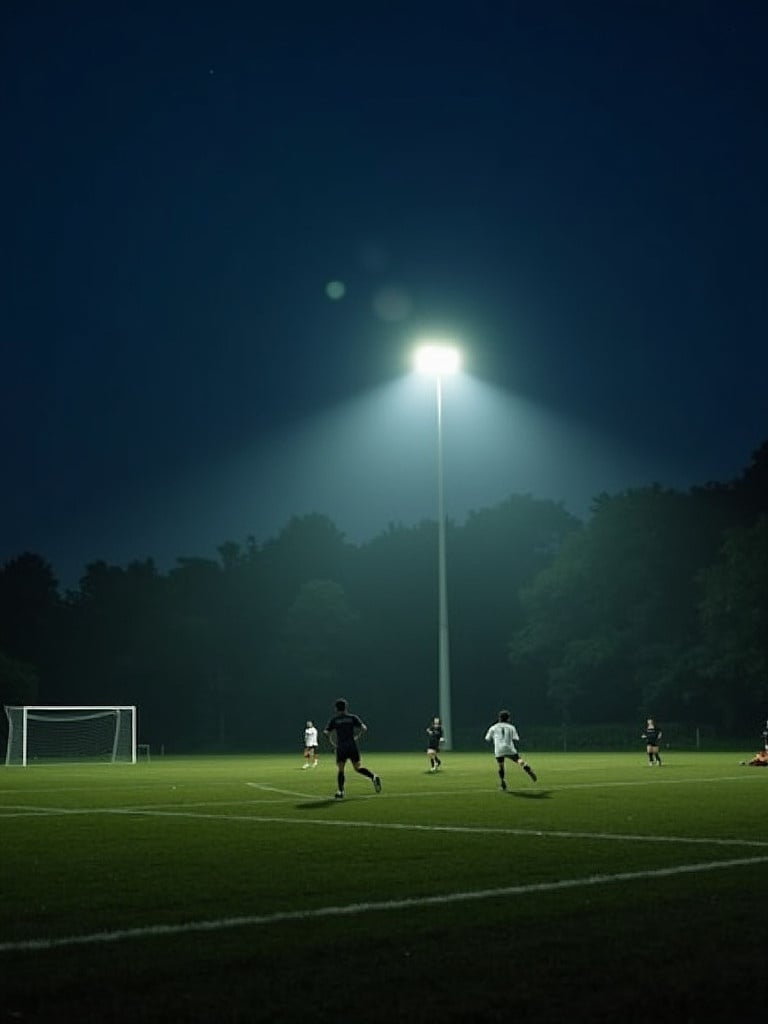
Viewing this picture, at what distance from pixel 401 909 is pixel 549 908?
120 cm

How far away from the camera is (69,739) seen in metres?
67.4

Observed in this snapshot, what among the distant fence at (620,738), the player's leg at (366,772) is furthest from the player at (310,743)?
the distant fence at (620,738)

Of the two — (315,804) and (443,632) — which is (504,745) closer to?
(315,804)

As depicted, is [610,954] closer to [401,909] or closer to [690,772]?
[401,909]

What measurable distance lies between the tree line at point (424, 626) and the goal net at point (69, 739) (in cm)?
2197

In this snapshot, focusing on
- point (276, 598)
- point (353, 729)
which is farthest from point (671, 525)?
point (353, 729)

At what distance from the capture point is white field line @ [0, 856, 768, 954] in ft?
31.8

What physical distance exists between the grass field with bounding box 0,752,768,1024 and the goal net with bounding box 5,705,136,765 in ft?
131

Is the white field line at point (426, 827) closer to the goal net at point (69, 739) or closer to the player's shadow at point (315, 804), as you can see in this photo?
the player's shadow at point (315, 804)

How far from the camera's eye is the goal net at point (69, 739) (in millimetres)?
60500

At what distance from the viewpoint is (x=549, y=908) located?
35.8ft

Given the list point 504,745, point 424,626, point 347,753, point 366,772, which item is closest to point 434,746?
point 504,745

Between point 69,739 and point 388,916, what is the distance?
195ft

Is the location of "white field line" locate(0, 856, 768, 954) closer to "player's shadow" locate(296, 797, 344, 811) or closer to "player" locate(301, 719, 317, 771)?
"player's shadow" locate(296, 797, 344, 811)
